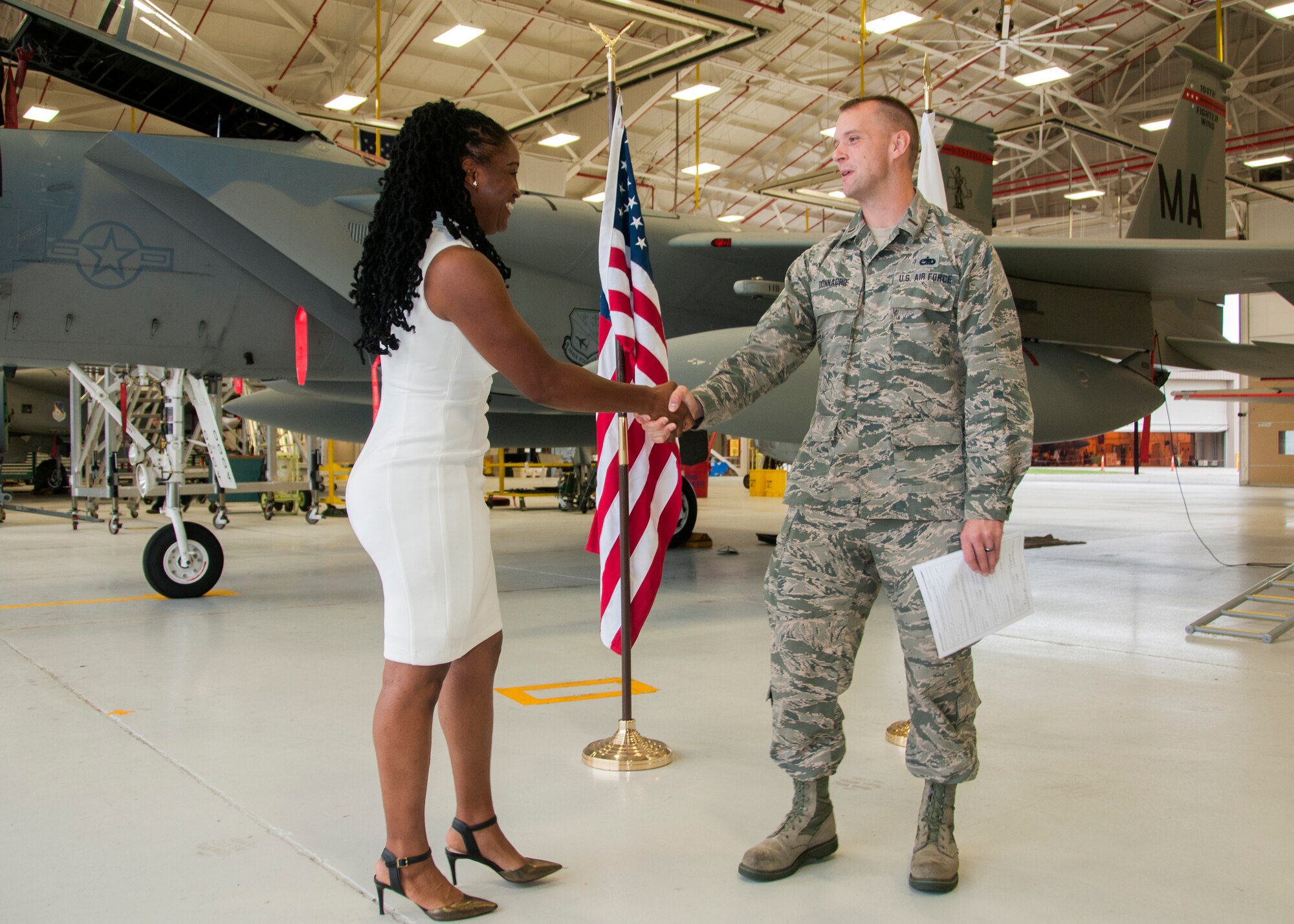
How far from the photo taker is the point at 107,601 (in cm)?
643

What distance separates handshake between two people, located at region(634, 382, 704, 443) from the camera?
2412 millimetres

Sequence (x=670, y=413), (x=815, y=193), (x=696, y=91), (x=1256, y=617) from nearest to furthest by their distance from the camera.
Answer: (x=670, y=413), (x=1256, y=617), (x=696, y=91), (x=815, y=193)

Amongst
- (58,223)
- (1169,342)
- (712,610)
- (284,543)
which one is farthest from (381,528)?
(1169,342)

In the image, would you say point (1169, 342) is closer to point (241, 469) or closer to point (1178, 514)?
point (1178, 514)

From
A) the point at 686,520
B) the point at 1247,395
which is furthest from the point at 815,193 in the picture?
the point at 686,520

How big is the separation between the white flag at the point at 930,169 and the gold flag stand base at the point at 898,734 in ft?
7.29

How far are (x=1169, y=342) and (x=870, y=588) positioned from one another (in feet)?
30.5

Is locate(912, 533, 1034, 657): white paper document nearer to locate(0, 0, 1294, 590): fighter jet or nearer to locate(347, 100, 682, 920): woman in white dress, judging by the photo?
locate(347, 100, 682, 920): woman in white dress

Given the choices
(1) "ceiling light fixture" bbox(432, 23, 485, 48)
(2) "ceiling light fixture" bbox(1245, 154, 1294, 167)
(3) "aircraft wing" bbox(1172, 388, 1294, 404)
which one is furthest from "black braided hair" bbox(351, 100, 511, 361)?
(2) "ceiling light fixture" bbox(1245, 154, 1294, 167)

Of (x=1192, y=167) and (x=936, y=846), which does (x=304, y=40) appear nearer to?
(x=1192, y=167)

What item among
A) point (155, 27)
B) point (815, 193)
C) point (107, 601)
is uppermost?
point (815, 193)

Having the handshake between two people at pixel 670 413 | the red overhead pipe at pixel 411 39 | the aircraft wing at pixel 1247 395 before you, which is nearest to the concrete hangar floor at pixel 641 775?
the handshake between two people at pixel 670 413

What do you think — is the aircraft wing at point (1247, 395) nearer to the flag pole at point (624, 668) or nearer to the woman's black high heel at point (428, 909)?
the flag pole at point (624, 668)

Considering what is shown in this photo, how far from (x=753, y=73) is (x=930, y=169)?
16781 mm
